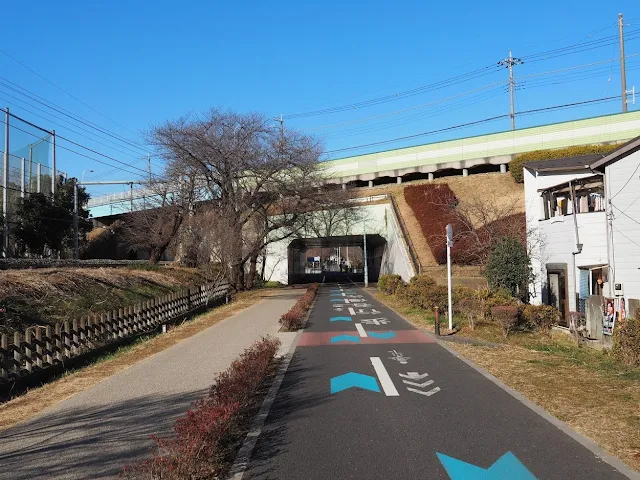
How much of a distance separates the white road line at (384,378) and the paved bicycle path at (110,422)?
8.95 ft

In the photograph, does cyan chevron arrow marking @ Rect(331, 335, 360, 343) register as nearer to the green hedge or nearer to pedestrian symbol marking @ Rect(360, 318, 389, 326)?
pedestrian symbol marking @ Rect(360, 318, 389, 326)

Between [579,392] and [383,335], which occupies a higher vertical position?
[579,392]

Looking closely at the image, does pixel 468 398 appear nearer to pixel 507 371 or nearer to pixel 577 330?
pixel 507 371

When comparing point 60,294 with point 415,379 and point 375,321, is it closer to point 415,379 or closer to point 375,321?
point 375,321

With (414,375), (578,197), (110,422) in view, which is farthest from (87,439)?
(578,197)

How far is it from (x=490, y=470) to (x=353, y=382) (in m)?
3.73

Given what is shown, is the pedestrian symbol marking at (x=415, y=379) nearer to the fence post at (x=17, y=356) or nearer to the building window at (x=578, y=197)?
the fence post at (x=17, y=356)

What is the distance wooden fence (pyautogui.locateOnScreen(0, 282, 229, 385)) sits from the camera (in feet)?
28.0

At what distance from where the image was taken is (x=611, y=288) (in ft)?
45.7

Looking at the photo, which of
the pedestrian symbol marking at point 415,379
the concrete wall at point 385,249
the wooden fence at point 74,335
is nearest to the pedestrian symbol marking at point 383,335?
the pedestrian symbol marking at point 415,379

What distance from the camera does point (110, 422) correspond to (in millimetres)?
6125

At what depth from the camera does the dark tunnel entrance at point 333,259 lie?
157ft

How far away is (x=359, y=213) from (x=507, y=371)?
32.4 meters

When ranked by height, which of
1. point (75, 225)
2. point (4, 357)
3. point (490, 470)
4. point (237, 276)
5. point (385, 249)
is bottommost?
point (490, 470)
